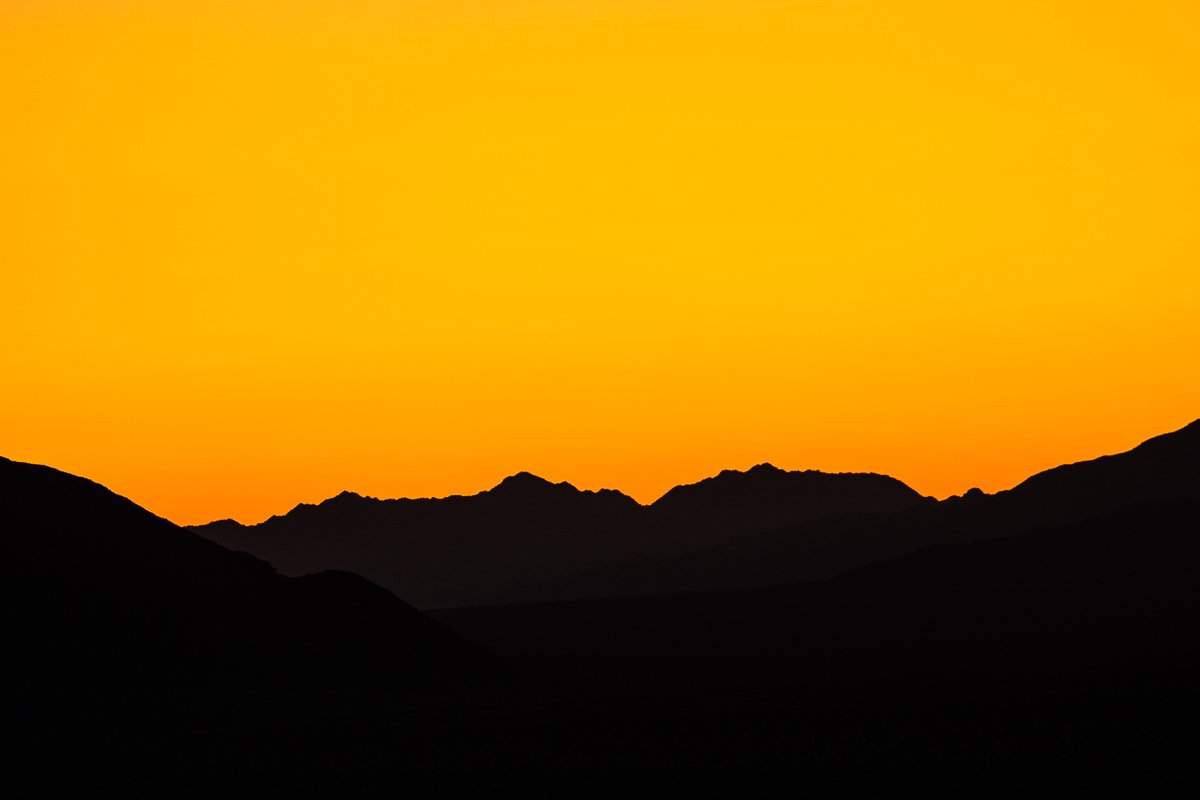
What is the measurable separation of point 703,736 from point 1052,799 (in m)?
19.0

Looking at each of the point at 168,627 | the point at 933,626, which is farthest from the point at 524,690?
the point at 933,626

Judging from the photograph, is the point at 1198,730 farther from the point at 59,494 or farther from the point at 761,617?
the point at 761,617

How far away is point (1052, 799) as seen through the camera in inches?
2319

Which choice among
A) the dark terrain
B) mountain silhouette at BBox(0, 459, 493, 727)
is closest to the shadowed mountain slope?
the dark terrain

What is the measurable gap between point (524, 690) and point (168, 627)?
1920cm

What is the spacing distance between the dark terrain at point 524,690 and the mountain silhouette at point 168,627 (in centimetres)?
18

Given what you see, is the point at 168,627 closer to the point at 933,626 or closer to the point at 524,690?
the point at 524,690

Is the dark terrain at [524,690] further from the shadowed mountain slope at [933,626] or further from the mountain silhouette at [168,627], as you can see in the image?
the shadowed mountain slope at [933,626]

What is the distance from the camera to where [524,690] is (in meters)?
95.9

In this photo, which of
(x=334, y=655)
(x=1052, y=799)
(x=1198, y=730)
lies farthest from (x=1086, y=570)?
(x=1052, y=799)

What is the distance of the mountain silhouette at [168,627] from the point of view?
89375 mm

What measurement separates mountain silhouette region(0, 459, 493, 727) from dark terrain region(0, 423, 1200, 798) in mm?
178

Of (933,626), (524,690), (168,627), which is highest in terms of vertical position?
(168,627)

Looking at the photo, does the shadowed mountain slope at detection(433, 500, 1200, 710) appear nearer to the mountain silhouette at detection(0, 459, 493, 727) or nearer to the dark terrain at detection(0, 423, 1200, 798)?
the dark terrain at detection(0, 423, 1200, 798)
